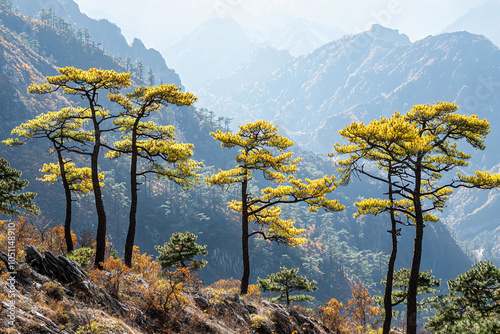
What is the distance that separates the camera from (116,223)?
286ft

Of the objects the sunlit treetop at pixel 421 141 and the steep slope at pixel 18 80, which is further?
the steep slope at pixel 18 80

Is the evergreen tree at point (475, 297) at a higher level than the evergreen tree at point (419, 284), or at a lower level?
lower

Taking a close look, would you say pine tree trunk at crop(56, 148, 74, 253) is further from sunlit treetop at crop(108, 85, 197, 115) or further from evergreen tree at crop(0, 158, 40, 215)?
sunlit treetop at crop(108, 85, 197, 115)

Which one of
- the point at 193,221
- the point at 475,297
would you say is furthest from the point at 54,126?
the point at 193,221

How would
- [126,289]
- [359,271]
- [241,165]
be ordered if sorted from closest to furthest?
[126,289] < [241,165] < [359,271]

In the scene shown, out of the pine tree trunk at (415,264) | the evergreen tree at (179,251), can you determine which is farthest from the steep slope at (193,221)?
the pine tree trunk at (415,264)

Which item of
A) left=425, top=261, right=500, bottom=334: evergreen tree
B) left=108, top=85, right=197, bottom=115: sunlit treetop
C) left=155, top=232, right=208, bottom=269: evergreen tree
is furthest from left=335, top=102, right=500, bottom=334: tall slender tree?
left=155, top=232, right=208, bottom=269: evergreen tree

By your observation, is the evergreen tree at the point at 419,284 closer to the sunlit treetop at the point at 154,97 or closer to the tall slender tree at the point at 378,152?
the tall slender tree at the point at 378,152

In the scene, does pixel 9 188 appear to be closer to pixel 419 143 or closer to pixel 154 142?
pixel 154 142

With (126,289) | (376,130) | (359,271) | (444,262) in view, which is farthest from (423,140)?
(444,262)

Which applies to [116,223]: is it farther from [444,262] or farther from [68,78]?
[444,262]

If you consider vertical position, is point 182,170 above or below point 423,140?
below

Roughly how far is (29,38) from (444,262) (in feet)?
778

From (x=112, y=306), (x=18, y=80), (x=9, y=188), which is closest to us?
(x=112, y=306)
